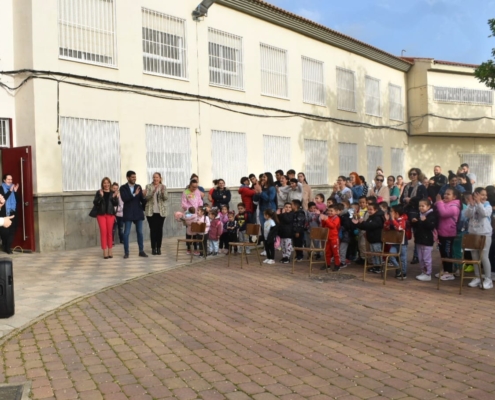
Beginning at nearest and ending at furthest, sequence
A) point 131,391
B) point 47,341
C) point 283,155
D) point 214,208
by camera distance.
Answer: point 131,391
point 47,341
point 214,208
point 283,155

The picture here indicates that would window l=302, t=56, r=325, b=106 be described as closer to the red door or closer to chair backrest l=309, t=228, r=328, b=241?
the red door

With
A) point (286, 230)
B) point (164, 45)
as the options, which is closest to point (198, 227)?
point (286, 230)

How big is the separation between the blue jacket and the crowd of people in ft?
0.07

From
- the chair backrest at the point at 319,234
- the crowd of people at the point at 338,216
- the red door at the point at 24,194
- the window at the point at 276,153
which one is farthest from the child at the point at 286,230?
the window at the point at 276,153

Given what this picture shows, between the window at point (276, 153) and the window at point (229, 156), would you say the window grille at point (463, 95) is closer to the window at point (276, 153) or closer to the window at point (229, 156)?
the window at point (276, 153)

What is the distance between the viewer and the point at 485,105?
2966 cm

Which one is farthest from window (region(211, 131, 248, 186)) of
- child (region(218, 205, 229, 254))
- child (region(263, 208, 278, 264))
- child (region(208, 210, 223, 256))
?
child (region(263, 208, 278, 264))

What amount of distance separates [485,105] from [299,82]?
12.3 m

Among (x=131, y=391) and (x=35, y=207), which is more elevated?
(x=35, y=207)

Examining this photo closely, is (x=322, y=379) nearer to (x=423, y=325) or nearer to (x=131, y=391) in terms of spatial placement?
(x=131, y=391)

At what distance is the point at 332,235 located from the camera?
35.6 feet

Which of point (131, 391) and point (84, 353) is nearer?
point (131, 391)

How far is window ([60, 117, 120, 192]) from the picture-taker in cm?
1454

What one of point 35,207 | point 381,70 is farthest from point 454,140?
point 35,207
